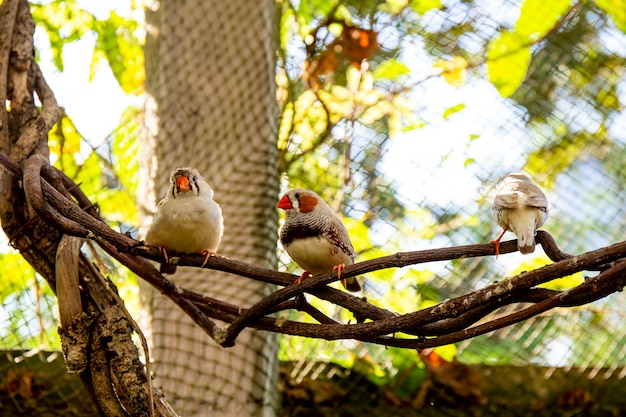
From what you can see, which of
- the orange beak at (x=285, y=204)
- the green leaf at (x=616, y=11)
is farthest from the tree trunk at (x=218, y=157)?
the green leaf at (x=616, y=11)

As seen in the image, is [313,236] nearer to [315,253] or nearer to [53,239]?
[315,253]

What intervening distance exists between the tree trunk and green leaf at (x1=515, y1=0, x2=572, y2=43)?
0.94 metres

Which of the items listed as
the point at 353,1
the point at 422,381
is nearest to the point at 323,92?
the point at 353,1

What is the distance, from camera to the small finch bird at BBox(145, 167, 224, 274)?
7.02 feet

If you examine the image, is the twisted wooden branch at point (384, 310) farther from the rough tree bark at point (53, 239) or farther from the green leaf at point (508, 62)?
the green leaf at point (508, 62)

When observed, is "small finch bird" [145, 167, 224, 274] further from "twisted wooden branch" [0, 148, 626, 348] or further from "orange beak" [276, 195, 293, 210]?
"twisted wooden branch" [0, 148, 626, 348]

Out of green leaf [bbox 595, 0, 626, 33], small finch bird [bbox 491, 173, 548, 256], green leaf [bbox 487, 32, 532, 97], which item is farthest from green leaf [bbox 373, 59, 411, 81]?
small finch bird [bbox 491, 173, 548, 256]

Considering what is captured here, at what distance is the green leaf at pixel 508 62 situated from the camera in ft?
10.2

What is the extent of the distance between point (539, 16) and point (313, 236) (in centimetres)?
146

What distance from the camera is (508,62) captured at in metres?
3.15

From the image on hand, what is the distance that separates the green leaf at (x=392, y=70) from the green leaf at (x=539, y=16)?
0.47 m

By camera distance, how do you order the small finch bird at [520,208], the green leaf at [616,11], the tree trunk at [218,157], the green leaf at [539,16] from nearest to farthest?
1. the small finch bird at [520,208]
2. the tree trunk at [218,157]
3. the green leaf at [616,11]
4. the green leaf at [539,16]

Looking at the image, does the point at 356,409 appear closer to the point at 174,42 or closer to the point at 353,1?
the point at 174,42

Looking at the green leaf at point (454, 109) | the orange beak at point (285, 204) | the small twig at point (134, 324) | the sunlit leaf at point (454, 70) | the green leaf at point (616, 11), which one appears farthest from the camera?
the sunlit leaf at point (454, 70)
